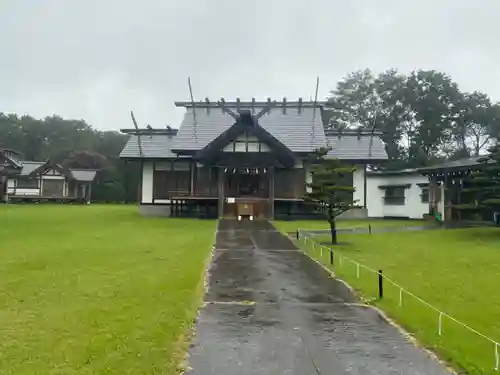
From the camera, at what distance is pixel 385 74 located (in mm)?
51188

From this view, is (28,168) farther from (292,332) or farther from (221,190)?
(292,332)

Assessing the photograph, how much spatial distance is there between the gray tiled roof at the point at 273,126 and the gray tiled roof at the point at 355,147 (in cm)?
103

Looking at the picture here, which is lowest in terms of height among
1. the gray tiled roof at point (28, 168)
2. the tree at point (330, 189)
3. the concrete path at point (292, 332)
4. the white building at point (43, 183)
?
the concrete path at point (292, 332)

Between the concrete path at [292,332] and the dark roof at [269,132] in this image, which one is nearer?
the concrete path at [292,332]

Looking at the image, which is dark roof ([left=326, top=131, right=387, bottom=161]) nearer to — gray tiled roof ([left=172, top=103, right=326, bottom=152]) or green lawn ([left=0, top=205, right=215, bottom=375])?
gray tiled roof ([left=172, top=103, right=326, bottom=152])

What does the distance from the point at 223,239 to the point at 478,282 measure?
9.32 meters

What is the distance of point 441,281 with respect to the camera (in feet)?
33.9

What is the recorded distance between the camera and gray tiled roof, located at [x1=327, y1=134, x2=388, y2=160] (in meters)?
29.8

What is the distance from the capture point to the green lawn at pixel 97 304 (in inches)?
207

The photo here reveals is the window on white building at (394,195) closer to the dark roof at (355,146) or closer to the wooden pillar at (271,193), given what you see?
the dark roof at (355,146)

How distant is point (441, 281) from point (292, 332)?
→ 5139 mm

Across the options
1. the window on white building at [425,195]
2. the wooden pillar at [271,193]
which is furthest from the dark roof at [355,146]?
the wooden pillar at [271,193]

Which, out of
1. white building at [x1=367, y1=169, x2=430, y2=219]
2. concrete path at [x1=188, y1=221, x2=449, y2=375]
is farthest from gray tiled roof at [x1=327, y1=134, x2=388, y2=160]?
concrete path at [x1=188, y1=221, x2=449, y2=375]

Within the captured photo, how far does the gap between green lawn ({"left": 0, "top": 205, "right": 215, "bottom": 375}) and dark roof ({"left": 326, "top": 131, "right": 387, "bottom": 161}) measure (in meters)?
15.9
